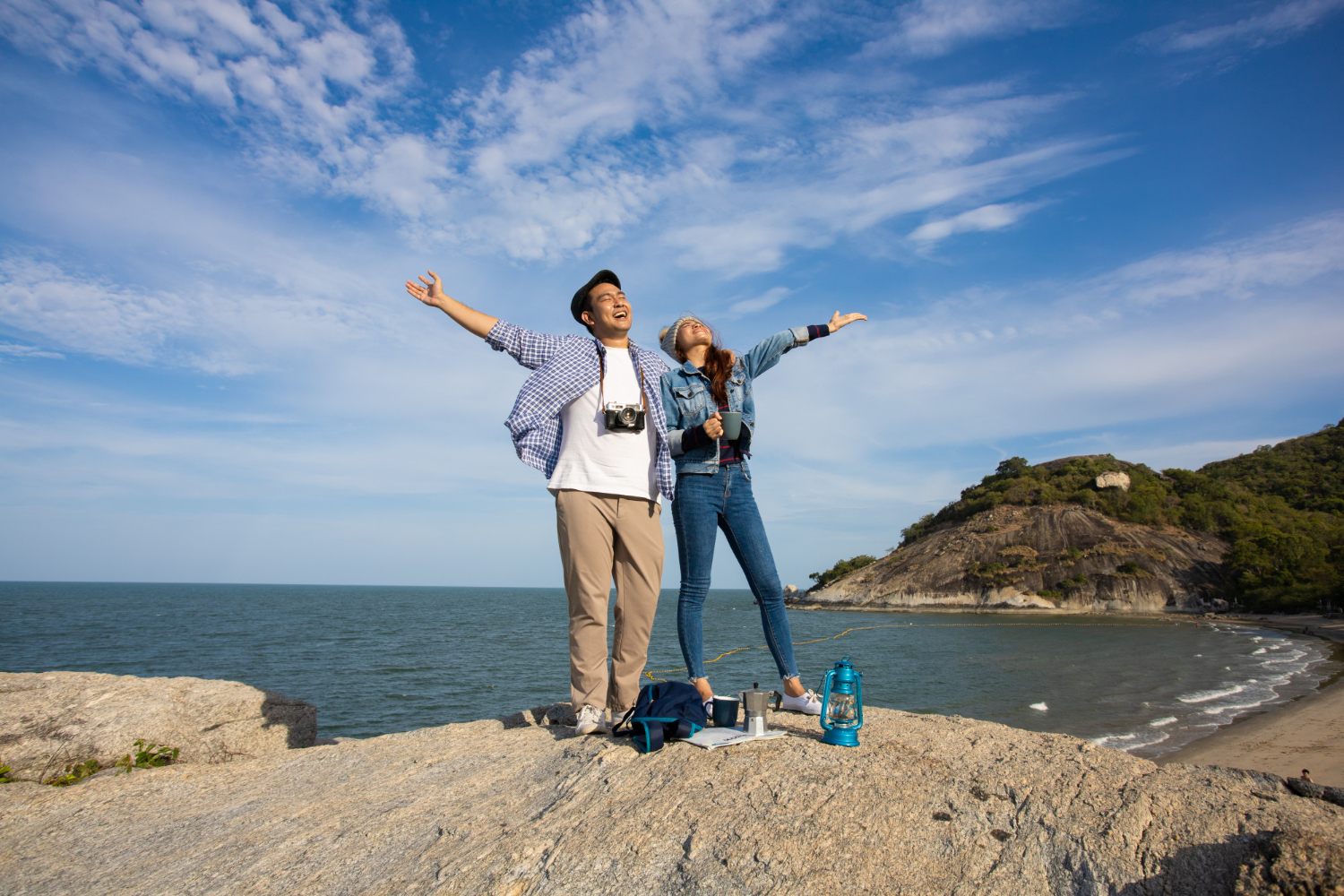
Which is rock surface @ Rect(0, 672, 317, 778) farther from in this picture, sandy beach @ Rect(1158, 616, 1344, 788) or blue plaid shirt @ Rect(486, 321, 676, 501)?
sandy beach @ Rect(1158, 616, 1344, 788)

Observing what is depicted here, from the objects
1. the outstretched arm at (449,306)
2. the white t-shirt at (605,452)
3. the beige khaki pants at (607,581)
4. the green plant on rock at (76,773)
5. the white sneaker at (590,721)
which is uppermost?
the outstretched arm at (449,306)

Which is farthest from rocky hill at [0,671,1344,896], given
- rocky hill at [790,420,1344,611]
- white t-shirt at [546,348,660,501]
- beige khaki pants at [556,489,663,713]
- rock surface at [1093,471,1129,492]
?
rock surface at [1093,471,1129,492]

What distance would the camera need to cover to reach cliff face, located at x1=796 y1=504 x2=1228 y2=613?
51406mm

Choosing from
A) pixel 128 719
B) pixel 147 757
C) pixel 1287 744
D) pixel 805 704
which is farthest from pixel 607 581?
pixel 1287 744

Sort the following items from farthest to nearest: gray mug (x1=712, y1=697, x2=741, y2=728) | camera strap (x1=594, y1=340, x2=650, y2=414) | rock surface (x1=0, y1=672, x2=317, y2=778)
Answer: rock surface (x1=0, y1=672, x2=317, y2=778) < camera strap (x1=594, y1=340, x2=650, y2=414) < gray mug (x1=712, y1=697, x2=741, y2=728)

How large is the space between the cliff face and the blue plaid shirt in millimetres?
58945

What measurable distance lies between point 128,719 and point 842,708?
A: 4.73 m

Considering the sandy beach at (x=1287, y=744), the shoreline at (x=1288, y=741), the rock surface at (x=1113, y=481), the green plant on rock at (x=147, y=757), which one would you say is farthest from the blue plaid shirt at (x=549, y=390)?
the rock surface at (x=1113, y=481)

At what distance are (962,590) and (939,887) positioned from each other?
62.3 meters

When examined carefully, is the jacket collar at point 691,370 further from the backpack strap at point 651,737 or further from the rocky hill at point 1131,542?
the rocky hill at point 1131,542

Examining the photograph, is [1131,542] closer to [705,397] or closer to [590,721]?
[705,397]

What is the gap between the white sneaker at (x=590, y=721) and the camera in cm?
356

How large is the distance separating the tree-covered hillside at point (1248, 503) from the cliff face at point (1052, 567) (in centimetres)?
209

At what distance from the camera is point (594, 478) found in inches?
146
